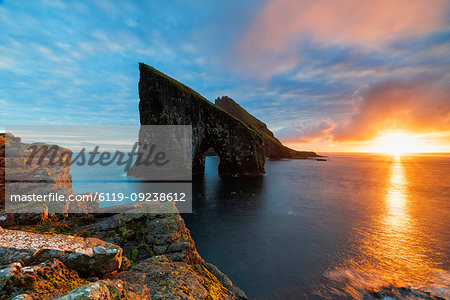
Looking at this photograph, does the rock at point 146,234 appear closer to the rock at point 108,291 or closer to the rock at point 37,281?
the rock at point 108,291

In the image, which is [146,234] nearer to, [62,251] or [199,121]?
[62,251]

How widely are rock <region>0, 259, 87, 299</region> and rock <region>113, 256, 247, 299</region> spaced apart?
4.16 feet

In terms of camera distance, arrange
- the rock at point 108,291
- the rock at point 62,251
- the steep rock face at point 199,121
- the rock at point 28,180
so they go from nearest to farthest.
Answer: the rock at point 108,291
the rock at point 62,251
the rock at point 28,180
the steep rock face at point 199,121

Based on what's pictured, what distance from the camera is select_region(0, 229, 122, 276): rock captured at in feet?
12.8

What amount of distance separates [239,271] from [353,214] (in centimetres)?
2367

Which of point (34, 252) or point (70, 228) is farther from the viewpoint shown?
point (70, 228)

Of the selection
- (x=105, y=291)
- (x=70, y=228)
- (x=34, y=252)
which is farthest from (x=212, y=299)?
(x=70, y=228)

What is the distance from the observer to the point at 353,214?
91.7 feet

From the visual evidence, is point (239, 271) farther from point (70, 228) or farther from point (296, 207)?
point (296, 207)

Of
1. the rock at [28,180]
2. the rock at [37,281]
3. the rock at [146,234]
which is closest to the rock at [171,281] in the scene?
the rock at [37,281]

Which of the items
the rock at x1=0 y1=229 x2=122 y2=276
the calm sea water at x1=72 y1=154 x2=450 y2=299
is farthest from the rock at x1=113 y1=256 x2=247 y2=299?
the calm sea water at x1=72 y1=154 x2=450 y2=299

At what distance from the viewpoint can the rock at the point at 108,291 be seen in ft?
10.1

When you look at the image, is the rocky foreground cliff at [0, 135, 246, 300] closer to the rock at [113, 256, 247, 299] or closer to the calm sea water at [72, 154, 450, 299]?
the rock at [113, 256, 247, 299]

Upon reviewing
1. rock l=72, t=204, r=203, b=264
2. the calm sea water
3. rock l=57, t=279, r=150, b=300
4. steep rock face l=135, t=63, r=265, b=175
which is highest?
steep rock face l=135, t=63, r=265, b=175
